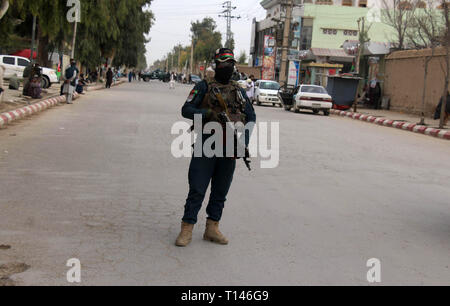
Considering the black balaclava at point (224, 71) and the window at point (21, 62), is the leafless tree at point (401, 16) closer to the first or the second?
the window at point (21, 62)

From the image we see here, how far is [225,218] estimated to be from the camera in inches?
252

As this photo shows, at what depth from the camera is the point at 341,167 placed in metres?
10.7

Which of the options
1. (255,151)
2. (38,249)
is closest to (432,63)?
(255,151)

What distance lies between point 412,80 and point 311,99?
280 inches

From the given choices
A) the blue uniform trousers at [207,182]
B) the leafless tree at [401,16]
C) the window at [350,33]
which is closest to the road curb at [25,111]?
the blue uniform trousers at [207,182]

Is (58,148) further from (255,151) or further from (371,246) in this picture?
(371,246)

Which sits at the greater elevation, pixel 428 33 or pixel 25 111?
pixel 428 33

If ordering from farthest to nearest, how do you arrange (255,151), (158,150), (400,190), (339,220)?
1. (255,151)
2. (158,150)
3. (400,190)
4. (339,220)

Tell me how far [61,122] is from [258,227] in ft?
36.5

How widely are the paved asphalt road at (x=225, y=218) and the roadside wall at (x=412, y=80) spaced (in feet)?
Answer: 57.8

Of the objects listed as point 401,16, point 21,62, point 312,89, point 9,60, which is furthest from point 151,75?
point 312,89

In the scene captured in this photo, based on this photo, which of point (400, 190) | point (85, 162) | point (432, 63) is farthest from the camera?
point (432, 63)

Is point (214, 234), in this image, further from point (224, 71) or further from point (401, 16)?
point (401, 16)

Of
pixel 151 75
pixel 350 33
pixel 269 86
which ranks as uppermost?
pixel 350 33
